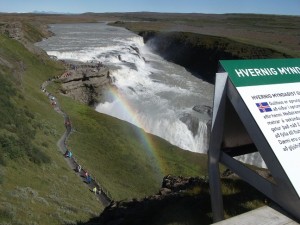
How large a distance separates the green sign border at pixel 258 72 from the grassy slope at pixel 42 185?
391 inches

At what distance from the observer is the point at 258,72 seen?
803cm

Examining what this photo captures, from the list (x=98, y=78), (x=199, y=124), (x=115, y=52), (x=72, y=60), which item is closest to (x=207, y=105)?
(x=199, y=124)

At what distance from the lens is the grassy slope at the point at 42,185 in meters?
16.6

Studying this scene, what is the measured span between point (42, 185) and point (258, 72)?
16.4m

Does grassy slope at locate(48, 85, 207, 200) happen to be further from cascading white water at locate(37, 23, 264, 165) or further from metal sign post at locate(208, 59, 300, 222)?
metal sign post at locate(208, 59, 300, 222)

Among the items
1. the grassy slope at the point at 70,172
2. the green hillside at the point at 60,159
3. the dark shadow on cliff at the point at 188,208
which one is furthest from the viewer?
the green hillside at the point at 60,159

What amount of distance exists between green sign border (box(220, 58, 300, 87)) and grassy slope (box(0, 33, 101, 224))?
9937 millimetres

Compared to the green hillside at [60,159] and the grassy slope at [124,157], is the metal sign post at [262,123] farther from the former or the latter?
the grassy slope at [124,157]

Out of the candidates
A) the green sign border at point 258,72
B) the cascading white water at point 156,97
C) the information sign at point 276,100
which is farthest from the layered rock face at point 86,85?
the information sign at point 276,100

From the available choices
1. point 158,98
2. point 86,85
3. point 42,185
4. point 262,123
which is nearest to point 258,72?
point 262,123

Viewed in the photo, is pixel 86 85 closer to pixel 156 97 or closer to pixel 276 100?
pixel 156 97

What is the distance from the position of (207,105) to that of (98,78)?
15.8 m

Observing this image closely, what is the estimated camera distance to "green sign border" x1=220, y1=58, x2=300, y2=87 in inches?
309

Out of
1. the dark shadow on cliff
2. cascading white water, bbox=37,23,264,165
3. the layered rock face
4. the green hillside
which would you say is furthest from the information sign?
the layered rock face
